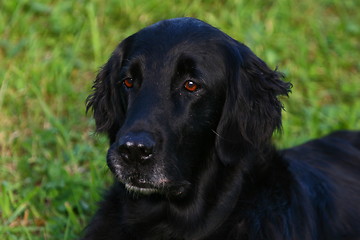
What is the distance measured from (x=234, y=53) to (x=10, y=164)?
256cm

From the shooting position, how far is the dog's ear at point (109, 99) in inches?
160

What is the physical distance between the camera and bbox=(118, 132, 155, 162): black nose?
3287mm

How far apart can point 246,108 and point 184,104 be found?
44 centimetres

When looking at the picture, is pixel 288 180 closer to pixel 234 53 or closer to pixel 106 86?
pixel 234 53

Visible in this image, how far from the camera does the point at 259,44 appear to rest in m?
7.30

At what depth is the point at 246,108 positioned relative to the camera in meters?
3.79

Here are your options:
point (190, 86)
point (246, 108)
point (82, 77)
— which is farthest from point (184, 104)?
point (82, 77)

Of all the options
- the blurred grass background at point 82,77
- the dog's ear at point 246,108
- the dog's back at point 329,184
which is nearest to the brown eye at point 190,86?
the dog's ear at point 246,108

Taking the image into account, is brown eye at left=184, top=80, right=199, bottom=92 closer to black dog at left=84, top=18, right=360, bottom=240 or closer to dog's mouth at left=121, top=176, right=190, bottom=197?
black dog at left=84, top=18, right=360, bottom=240

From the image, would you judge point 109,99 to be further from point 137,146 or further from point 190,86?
point 137,146

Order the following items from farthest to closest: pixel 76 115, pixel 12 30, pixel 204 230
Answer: pixel 12 30 < pixel 76 115 < pixel 204 230

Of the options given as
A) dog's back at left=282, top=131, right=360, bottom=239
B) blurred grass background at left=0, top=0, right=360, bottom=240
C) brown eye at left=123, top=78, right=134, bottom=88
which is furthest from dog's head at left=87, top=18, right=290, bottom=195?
blurred grass background at left=0, top=0, right=360, bottom=240

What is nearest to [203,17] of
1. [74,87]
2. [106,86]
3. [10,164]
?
[74,87]

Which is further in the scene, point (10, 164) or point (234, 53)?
point (10, 164)
